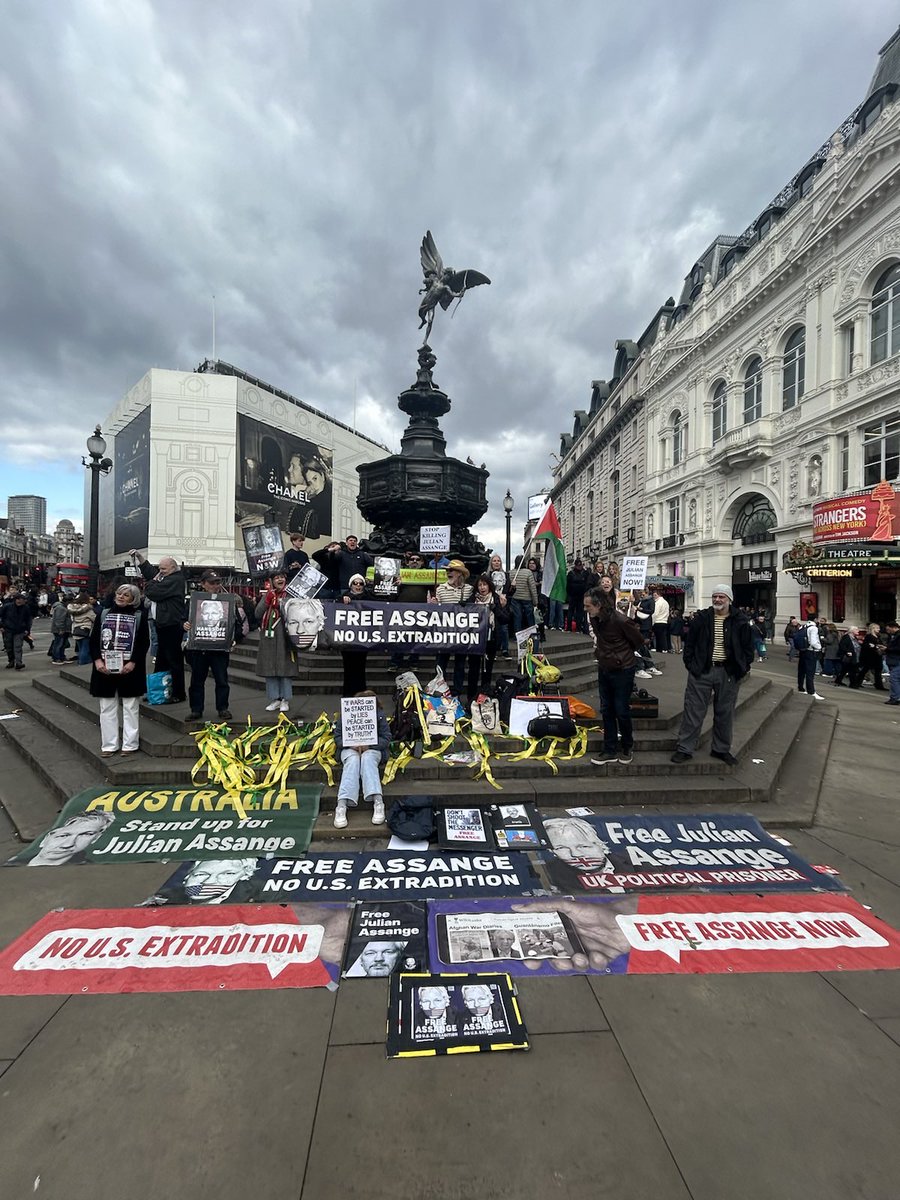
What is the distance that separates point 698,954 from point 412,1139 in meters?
1.88

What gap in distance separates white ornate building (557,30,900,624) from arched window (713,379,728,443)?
128 mm

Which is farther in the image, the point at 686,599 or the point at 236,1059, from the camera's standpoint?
the point at 686,599

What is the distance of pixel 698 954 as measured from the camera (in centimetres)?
296

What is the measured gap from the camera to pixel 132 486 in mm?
46031

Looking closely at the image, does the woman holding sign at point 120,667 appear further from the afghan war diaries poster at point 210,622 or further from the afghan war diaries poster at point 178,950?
the afghan war diaries poster at point 178,950

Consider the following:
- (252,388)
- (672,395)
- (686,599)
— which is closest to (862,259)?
(672,395)

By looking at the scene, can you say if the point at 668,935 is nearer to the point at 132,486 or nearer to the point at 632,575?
the point at 632,575

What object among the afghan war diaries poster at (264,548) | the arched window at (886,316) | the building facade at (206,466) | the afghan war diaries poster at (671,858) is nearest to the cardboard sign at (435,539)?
the afghan war diaries poster at (264,548)

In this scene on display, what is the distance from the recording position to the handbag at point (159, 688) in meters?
6.54

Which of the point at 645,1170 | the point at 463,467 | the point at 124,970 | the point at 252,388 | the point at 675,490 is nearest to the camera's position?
the point at 645,1170

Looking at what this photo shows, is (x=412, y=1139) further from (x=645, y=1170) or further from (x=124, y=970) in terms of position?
(x=124, y=970)

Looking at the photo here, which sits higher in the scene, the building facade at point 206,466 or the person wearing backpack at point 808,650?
the building facade at point 206,466

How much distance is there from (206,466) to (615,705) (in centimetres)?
4566

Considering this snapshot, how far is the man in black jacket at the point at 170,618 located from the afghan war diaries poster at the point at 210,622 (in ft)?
2.14
